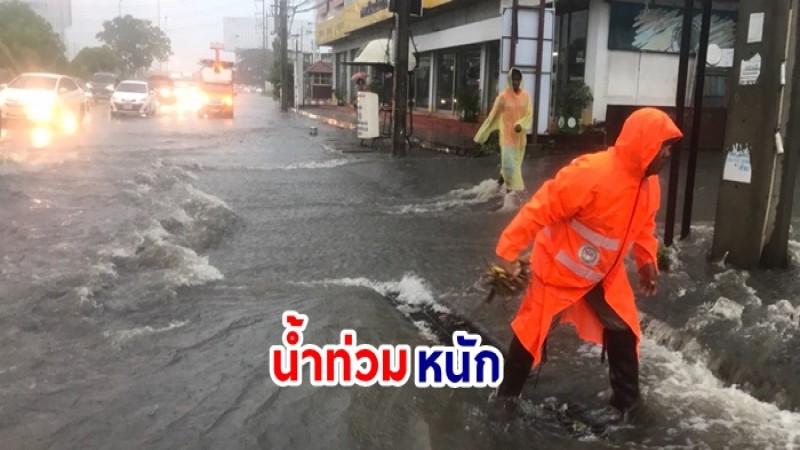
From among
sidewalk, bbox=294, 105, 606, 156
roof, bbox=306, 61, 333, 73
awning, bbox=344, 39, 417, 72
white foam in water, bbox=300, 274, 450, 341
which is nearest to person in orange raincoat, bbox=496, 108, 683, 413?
white foam in water, bbox=300, 274, 450, 341

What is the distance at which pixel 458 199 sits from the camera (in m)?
10.9

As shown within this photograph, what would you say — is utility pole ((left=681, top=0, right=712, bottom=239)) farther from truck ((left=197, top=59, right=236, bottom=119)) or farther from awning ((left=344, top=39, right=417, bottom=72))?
truck ((left=197, top=59, right=236, bottom=119))

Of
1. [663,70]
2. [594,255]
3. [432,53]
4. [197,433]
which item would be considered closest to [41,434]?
[197,433]

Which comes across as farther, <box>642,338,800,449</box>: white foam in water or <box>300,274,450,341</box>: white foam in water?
<box>300,274,450,341</box>: white foam in water

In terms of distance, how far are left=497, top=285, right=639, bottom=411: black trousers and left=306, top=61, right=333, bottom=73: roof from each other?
143 feet

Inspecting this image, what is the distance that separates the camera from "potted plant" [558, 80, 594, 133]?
15375mm

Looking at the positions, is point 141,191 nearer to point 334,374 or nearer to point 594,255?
point 334,374

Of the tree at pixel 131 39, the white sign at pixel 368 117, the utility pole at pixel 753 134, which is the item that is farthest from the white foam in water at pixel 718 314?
the tree at pixel 131 39

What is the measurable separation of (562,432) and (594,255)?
977 millimetres

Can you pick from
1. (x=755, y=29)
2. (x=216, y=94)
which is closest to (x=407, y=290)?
(x=755, y=29)

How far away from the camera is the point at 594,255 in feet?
11.3

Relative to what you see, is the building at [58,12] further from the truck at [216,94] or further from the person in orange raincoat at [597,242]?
the person in orange raincoat at [597,242]

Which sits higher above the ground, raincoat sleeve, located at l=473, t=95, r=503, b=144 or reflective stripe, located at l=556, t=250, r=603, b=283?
raincoat sleeve, located at l=473, t=95, r=503, b=144

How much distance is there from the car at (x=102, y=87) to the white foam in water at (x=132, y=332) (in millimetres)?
43566
